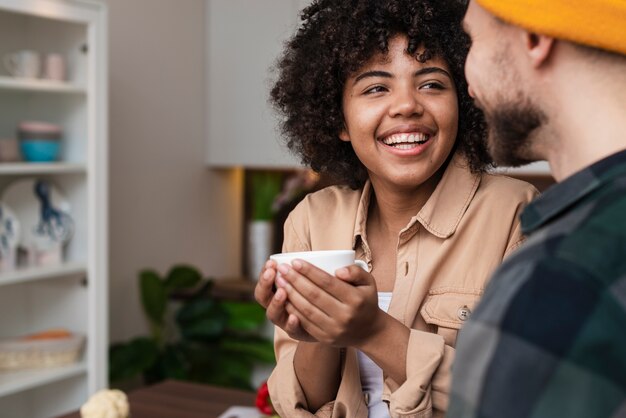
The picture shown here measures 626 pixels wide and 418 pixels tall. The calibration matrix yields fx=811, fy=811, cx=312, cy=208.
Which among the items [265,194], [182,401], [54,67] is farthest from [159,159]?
[182,401]

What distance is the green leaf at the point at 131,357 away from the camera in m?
3.43

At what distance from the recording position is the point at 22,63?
2967 millimetres

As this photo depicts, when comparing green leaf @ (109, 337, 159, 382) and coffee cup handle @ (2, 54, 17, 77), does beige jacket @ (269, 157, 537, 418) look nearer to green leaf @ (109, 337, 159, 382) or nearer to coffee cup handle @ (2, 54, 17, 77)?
coffee cup handle @ (2, 54, 17, 77)

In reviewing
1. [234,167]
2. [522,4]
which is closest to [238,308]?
[234,167]

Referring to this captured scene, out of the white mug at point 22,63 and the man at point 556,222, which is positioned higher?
the white mug at point 22,63

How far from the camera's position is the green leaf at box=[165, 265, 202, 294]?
12.3ft

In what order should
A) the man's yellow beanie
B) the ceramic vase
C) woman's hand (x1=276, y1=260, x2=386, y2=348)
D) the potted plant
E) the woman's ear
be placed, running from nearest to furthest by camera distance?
the man's yellow beanie < woman's hand (x1=276, y1=260, x2=386, y2=348) < the woman's ear < the potted plant < the ceramic vase

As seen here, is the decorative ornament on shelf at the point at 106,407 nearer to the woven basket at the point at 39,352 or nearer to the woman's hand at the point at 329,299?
the woman's hand at the point at 329,299

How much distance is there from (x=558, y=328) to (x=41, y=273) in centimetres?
264

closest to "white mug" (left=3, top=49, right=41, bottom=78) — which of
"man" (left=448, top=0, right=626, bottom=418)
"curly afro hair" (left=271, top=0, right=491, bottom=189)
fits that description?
"curly afro hair" (left=271, top=0, right=491, bottom=189)

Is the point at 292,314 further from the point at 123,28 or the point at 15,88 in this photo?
the point at 123,28

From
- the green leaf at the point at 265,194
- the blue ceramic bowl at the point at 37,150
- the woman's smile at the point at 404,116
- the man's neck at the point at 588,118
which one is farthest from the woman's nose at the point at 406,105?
the green leaf at the point at 265,194

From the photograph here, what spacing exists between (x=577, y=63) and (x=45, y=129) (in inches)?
101

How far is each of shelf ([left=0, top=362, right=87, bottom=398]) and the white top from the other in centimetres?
185
